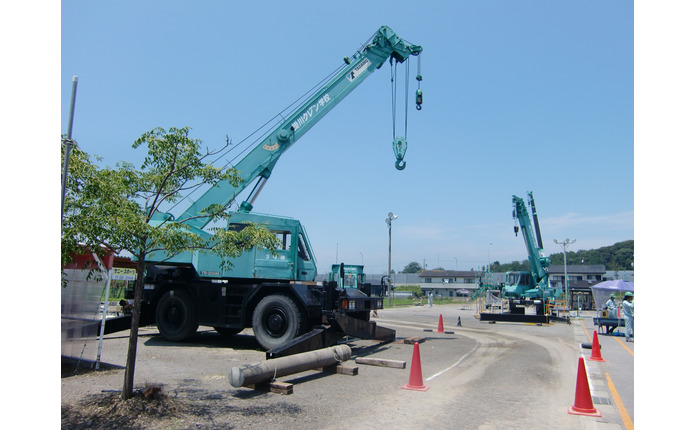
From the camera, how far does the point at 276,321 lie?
38.2 feet

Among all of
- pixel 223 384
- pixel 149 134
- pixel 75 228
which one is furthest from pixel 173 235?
pixel 223 384

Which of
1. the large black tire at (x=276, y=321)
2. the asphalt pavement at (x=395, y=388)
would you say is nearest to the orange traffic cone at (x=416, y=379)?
the asphalt pavement at (x=395, y=388)

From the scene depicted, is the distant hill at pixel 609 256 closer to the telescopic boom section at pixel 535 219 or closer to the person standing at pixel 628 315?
the telescopic boom section at pixel 535 219

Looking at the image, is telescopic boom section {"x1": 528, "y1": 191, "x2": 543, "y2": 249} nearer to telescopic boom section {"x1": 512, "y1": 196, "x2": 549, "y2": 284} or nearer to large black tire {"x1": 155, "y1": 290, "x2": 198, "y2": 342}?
telescopic boom section {"x1": 512, "y1": 196, "x2": 549, "y2": 284}

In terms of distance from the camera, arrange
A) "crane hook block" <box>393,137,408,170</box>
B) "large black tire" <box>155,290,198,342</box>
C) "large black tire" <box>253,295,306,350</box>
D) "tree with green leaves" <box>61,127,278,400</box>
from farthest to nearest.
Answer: "crane hook block" <box>393,137,408,170</box> < "large black tire" <box>155,290,198,342</box> < "large black tire" <box>253,295,306,350</box> < "tree with green leaves" <box>61,127,278,400</box>

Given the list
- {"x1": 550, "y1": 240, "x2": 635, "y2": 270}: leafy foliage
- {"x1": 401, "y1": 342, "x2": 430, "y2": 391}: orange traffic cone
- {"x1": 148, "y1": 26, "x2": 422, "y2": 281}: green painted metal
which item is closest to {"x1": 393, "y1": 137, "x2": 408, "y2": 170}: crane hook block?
{"x1": 148, "y1": 26, "x2": 422, "y2": 281}: green painted metal

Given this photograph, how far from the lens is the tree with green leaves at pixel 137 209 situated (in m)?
5.62

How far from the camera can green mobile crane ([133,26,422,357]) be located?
11461mm

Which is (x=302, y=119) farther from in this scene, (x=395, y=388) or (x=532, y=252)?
(x=532, y=252)

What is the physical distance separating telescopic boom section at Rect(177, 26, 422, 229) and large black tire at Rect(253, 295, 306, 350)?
3.18 meters

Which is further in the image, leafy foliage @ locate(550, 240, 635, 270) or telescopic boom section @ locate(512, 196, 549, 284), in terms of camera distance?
leafy foliage @ locate(550, 240, 635, 270)

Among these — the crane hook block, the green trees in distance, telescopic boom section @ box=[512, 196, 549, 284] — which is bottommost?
the green trees in distance

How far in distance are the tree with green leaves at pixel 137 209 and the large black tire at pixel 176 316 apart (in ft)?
21.9

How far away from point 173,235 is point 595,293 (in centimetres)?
2476
